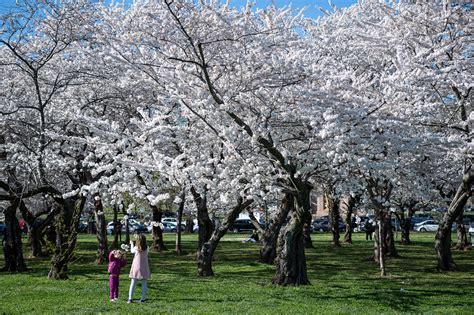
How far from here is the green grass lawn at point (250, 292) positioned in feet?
30.8

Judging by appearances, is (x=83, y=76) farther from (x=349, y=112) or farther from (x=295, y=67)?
(x=349, y=112)

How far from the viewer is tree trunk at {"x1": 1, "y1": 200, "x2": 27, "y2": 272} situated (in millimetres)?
15742

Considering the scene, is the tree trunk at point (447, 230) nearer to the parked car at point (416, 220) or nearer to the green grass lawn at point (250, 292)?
the green grass lawn at point (250, 292)

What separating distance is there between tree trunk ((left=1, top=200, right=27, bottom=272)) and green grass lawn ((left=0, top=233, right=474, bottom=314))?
0.64 m

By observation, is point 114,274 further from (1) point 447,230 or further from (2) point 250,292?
(1) point 447,230

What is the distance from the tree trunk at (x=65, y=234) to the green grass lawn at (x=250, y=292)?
0.42m

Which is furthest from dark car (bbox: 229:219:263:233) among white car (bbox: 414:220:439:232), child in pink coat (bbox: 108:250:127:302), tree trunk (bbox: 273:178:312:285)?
child in pink coat (bbox: 108:250:127:302)

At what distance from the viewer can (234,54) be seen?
993cm

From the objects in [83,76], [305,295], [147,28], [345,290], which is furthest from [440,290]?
[83,76]

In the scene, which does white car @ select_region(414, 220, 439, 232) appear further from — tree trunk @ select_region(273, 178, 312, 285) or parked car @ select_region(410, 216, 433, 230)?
tree trunk @ select_region(273, 178, 312, 285)

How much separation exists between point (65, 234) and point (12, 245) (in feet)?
12.8

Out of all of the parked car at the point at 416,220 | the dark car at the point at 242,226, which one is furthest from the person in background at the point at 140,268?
the parked car at the point at 416,220

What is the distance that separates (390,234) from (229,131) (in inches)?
558

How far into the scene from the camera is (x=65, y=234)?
1306 cm
